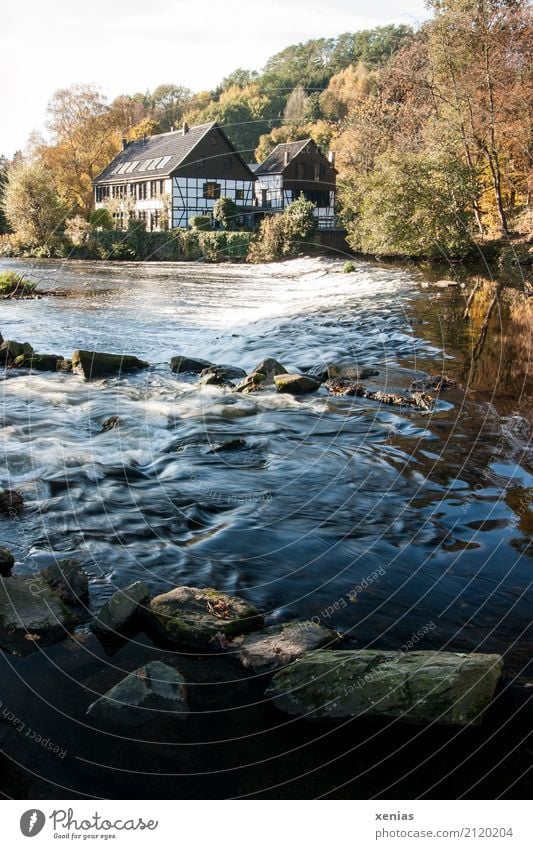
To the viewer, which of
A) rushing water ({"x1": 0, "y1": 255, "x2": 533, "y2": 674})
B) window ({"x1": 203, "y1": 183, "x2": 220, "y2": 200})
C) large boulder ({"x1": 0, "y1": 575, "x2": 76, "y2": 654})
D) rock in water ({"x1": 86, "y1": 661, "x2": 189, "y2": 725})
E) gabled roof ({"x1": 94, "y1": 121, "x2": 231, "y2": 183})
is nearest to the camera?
rock in water ({"x1": 86, "y1": 661, "x2": 189, "y2": 725})

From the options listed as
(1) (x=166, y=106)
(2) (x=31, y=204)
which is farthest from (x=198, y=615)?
(1) (x=166, y=106)

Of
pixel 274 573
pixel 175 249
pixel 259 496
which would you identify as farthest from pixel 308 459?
pixel 175 249

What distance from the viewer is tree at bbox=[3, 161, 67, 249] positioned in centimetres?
6638

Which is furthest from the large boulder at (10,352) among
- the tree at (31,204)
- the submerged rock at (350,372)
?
the tree at (31,204)

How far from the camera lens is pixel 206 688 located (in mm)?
6387

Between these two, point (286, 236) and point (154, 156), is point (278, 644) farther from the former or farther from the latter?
point (154, 156)

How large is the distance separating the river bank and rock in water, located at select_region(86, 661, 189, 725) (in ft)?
0.52

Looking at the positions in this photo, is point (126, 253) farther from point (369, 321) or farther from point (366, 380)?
point (366, 380)

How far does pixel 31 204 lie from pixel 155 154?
19850 millimetres

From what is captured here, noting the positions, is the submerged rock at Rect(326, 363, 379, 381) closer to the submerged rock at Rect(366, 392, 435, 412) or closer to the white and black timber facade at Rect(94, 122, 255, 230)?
the submerged rock at Rect(366, 392, 435, 412)

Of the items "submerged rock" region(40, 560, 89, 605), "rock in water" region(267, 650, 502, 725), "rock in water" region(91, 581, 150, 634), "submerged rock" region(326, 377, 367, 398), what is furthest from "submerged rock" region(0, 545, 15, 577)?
"submerged rock" region(326, 377, 367, 398)

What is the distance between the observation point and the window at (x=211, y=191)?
254 ft

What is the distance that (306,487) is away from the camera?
38.2 feet

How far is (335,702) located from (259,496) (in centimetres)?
525
